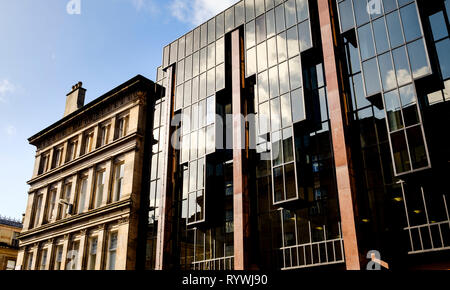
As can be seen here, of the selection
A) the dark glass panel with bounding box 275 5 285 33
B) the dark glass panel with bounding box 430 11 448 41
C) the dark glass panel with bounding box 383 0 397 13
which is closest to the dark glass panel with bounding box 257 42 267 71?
the dark glass panel with bounding box 275 5 285 33

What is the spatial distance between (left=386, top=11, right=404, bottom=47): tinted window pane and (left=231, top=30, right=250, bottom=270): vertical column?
28.5ft

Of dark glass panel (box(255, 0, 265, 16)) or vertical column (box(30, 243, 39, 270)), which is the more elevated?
dark glass panel (box(255, 0, 265, 16))

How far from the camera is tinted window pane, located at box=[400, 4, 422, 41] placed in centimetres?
1766

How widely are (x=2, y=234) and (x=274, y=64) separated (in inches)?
2127

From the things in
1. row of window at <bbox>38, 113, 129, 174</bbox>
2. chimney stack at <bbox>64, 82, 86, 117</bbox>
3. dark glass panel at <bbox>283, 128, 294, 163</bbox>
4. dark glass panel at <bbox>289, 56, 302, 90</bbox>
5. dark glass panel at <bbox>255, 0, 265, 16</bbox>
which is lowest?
dark glass panel at <bbox>283, 128, 294, 163</bbox>

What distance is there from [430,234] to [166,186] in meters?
15.5

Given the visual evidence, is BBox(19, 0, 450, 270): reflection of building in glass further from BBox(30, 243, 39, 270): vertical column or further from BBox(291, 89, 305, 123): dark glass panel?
BBox(30, 243, 39, 270): vertical column

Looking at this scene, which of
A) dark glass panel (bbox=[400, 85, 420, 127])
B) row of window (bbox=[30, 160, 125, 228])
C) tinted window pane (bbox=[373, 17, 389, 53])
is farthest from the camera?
row of window (bbox=[30, 160, 125, 228])

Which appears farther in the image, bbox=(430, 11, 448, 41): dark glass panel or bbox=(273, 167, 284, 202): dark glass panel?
bbox=(273, 167, 284, 202): dark glass panel

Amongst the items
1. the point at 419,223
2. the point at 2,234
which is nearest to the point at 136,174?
the point at 419,223
